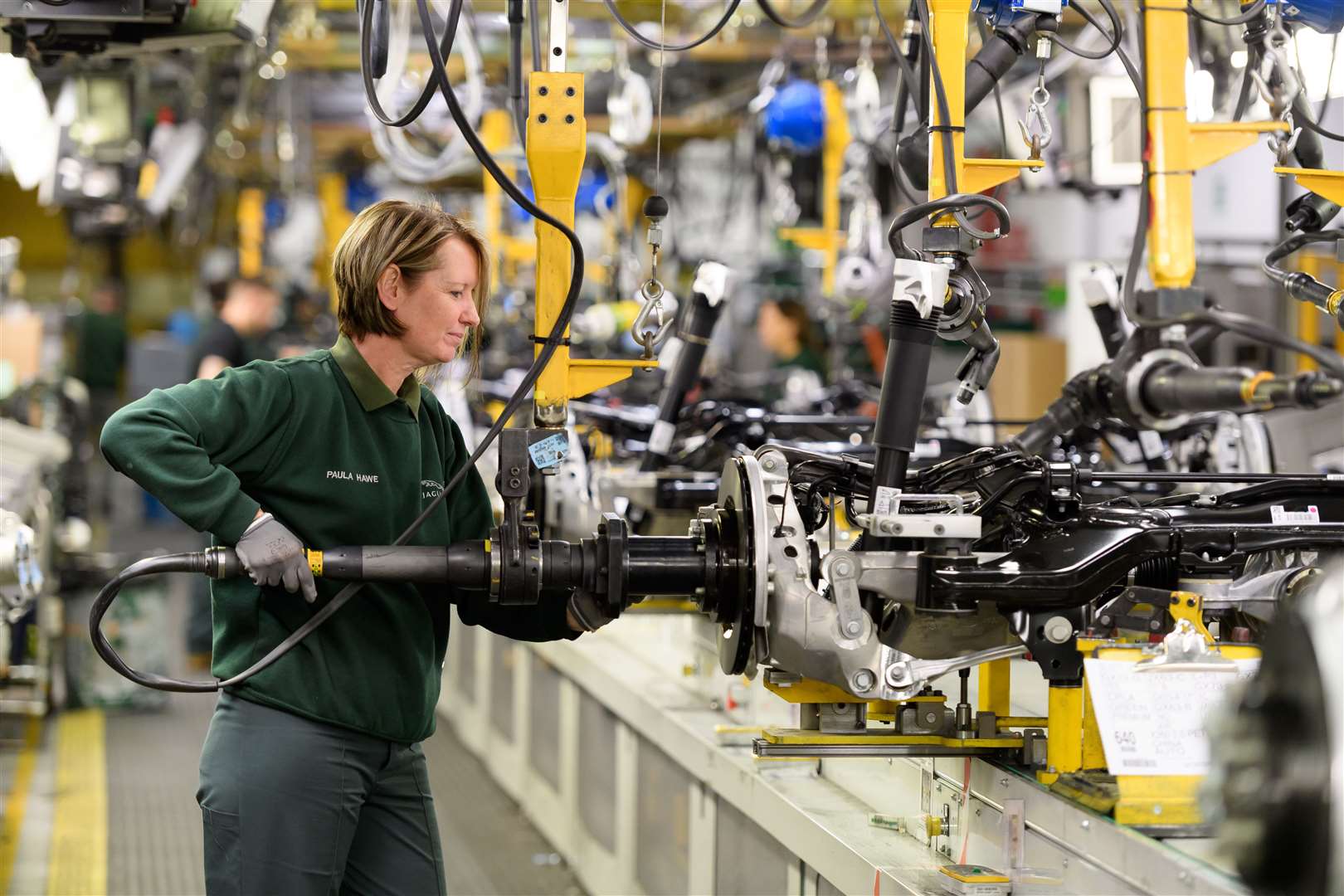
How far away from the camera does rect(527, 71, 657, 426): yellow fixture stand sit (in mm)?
2559

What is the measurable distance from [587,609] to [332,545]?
0.39 metres

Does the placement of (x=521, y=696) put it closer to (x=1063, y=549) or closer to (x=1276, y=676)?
(x=1063, y=549)

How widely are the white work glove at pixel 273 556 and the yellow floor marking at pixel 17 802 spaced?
274 centimetres

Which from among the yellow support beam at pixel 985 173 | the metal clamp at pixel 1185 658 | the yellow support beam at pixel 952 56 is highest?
the yellow support beam at pixel 952 56

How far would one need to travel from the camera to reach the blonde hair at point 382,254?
239 cm

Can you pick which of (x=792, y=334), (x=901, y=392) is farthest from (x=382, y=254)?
(x=792, y=334)

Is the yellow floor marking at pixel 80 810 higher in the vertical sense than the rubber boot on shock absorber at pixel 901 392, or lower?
lower

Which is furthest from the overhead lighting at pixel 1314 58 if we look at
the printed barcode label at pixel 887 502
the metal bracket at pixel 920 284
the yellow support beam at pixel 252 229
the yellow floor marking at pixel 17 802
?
the yellow support beam at pixel 252 229

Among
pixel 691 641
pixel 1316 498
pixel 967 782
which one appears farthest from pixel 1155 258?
pixel 691 641

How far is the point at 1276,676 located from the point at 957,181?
1.26 meters

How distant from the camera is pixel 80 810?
5.35 meters

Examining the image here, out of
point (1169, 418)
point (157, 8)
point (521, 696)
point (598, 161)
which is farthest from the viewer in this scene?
point (598, 161)

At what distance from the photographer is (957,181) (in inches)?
96.6

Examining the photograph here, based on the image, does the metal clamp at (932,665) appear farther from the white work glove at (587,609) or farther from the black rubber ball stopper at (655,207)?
the black rubber ball stopper at (655,207)
